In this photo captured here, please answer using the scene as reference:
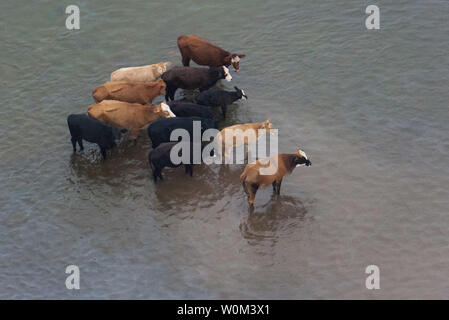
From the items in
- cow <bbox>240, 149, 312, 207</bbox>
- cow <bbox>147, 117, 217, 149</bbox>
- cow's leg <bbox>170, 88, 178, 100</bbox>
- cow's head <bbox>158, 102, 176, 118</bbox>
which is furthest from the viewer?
cow's leg <bbox>170, 88, 178, 100</bbox>

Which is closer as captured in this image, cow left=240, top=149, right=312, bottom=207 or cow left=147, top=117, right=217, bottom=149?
cow left=240, top=149, right=312, bottom=207

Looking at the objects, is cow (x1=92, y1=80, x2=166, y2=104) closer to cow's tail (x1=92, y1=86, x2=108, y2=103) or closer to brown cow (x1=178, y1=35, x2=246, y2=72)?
cow's tail (x1=92, y1=86, x2=108, y2=103)

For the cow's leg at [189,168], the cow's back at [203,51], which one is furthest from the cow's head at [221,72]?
the cow's leg at [189,168]

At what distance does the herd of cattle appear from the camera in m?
13.2

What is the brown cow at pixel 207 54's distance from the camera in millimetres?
16312

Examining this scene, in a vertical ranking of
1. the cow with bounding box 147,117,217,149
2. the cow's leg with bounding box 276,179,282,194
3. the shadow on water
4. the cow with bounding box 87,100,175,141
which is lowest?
the shadow on water

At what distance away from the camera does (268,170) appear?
12.8m

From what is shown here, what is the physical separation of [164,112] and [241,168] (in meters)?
1.91

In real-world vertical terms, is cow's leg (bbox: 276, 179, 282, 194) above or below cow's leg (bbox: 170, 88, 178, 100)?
below

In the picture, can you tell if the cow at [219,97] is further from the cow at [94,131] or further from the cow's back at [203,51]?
the cow at [94,131]

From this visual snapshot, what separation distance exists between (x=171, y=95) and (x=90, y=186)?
9.84 feet

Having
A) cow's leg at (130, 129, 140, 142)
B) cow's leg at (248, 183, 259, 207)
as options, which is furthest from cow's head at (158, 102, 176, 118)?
cow's leg at (248, 183, 259, 207)

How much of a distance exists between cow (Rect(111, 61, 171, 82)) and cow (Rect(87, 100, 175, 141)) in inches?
52.4

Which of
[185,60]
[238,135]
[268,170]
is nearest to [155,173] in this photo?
[238,135]
